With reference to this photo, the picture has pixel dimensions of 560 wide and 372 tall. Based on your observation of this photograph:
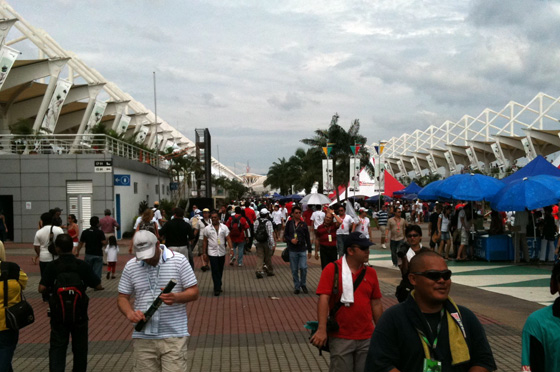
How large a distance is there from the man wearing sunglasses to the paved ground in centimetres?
386

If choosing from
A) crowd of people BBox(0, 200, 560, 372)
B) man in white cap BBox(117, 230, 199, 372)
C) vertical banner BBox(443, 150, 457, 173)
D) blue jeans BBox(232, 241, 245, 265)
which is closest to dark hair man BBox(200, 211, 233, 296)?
blue jeans BBox(232, 241, 245, 265)

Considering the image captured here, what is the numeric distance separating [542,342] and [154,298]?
266cm

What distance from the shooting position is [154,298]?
4641 millimetres

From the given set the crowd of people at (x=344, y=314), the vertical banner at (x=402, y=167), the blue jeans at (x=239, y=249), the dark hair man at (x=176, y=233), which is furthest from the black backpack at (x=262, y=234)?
the vertical banner at (x=402, y=167)

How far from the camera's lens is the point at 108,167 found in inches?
1045

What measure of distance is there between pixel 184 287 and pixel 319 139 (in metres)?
53.1

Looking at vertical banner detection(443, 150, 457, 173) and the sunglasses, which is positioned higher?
vertical banner detection(443, 150, 457, 173)

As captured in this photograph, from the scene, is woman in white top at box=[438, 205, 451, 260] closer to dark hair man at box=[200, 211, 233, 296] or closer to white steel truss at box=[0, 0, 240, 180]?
dark hair man at box=[200, 211, 233, 296]

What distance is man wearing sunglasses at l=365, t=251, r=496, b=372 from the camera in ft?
9.43

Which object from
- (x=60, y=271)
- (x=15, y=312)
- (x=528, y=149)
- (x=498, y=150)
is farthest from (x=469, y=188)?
(x=498, y=150)

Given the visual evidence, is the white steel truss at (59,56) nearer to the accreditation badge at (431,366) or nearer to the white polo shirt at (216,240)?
the white polo shirt at (216,240)

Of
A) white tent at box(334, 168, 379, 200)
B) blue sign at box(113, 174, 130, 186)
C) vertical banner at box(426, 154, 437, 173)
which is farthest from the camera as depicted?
vertical banner at box(426, 154, 437, 173)

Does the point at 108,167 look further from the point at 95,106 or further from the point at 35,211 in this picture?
the point at 95,106

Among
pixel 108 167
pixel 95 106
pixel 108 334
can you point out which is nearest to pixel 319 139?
pixel 95 106
